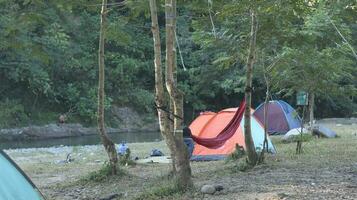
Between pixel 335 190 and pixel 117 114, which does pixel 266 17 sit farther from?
pixel 117 114

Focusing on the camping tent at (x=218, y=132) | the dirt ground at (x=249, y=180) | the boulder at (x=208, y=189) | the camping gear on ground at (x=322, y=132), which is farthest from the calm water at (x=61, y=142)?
the boulder at (x=208, y=189)

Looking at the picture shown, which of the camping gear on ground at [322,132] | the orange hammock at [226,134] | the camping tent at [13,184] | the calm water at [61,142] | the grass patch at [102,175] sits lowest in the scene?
the calm water at [61,142]

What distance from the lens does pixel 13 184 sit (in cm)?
311

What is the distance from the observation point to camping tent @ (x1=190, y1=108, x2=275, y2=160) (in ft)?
39.5

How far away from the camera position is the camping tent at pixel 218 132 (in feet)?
39.5

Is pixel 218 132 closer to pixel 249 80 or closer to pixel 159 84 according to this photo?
pixel 249 80

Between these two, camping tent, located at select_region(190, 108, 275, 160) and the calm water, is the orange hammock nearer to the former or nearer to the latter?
camping tent, located at select_region(190, 108, 275, 160)

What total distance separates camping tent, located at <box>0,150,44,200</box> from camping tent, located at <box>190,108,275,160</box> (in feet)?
28.6

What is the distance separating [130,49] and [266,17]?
80.2ft

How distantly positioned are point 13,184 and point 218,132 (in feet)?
33.3

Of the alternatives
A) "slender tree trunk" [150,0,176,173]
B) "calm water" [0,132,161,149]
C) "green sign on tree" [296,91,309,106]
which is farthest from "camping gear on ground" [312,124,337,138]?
"slender tree trunk" [150,0,176,173]

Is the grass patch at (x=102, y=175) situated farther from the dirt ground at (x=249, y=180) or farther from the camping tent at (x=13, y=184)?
the camping tent at (x=13, y=184)

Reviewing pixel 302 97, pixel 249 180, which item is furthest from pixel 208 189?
pixel 302 97

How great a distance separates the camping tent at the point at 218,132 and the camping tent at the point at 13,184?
8728 mm
